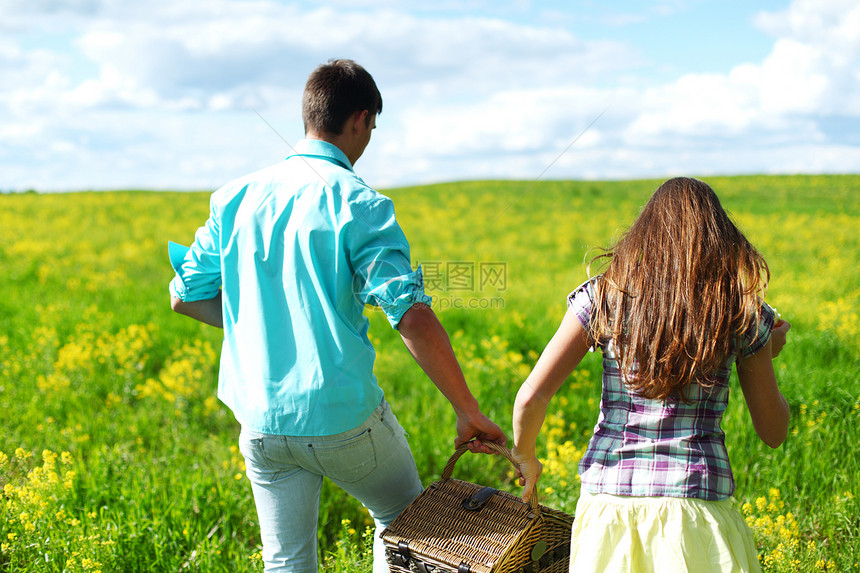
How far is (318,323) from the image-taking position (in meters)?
1.99

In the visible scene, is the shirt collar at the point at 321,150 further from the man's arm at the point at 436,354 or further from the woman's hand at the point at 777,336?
the woman's hand at the point at 777,336

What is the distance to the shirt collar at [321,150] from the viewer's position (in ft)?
6.93

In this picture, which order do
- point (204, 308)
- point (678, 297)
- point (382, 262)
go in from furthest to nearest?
point (204, 308), point (382, 262), point (678, 297)

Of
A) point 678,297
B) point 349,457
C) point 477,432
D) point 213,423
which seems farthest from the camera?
point 213,423

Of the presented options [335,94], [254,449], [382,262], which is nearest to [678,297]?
[382,262]

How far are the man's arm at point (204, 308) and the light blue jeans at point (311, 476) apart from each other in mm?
571

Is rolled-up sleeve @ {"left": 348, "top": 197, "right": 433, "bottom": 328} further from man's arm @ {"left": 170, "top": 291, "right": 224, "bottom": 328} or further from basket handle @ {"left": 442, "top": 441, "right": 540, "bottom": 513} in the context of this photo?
man's arm @ {"left": 170, "top": 291, "right": 224, "bottom": 328}

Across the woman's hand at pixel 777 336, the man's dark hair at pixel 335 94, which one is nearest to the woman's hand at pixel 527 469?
the woman's hand at pixel 777 336

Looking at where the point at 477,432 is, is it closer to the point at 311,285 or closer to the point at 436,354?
the point at 436,354

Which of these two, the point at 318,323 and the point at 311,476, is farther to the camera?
the point at 311,476

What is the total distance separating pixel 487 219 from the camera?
19.6m

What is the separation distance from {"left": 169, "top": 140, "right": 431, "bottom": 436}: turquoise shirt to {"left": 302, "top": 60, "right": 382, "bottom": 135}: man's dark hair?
0.08m

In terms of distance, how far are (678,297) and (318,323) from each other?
106 cm

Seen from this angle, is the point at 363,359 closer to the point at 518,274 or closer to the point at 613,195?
the point at 518,274
